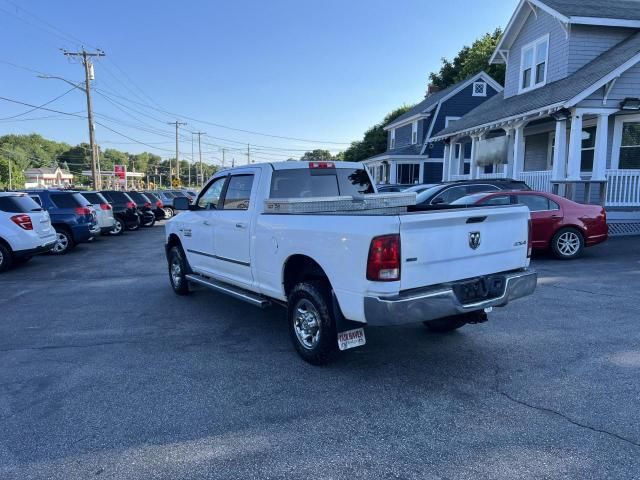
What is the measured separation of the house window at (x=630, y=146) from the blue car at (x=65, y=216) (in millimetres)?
16859

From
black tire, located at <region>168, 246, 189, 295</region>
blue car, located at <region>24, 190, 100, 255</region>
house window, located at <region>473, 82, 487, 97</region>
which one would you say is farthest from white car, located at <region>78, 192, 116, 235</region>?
house window, located at <region>473, 82, 487, 97</region>

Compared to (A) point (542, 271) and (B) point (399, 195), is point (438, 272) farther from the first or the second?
(A) point (542, 271)

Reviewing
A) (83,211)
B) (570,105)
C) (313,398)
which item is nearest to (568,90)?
(570,105)

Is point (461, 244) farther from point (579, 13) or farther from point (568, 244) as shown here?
point (579, 13)

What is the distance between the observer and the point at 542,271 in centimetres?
865

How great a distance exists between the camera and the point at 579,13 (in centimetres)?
1557

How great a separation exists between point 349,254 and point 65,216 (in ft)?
37.9

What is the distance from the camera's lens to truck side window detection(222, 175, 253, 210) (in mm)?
5461

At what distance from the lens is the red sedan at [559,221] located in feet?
31.8

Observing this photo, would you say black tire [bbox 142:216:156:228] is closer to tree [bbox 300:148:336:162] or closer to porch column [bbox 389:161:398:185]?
tree [bbox 300:148:336:162]

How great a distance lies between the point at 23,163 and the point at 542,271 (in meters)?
131

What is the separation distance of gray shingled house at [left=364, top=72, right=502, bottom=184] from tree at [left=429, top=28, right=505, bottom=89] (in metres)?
4.97

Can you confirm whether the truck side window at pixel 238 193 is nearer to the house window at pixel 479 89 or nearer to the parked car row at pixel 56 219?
the parked car row at pixel 56 219

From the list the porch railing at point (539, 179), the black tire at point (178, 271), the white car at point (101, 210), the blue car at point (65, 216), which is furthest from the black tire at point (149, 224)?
the porch railing at point (539, 179)
